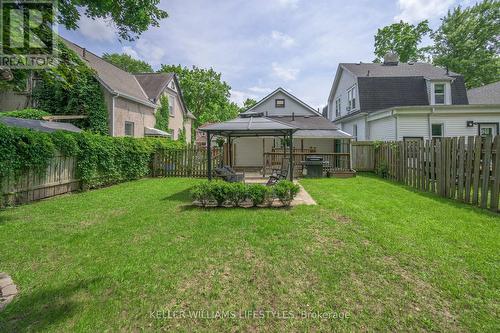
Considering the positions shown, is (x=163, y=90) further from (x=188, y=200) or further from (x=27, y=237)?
(x=27, y=237)

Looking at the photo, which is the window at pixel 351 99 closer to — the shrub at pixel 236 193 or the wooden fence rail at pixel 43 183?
the shrub at pixel 236 193

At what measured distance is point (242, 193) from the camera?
22.0 ft

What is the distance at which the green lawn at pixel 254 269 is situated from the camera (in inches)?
102

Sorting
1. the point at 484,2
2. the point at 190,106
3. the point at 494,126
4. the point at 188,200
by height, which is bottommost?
the point at 188,200

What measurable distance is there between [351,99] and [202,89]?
22235mm

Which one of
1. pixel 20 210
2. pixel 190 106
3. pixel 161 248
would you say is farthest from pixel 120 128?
pixel 190 106

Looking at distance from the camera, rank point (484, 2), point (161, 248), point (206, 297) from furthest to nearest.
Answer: point (484, 2) → point (161, 248) → point (206, 297)

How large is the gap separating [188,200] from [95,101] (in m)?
11.1

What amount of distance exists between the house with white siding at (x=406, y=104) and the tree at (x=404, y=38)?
11.1m

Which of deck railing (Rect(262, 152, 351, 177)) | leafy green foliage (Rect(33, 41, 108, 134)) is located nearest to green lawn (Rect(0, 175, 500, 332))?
deck railing (Rect(262, 152, 351, 177))

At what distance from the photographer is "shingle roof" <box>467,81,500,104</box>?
58.8 feet

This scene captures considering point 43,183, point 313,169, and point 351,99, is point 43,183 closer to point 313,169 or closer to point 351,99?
point 313,169

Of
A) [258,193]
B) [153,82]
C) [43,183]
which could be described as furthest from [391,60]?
[43,183]

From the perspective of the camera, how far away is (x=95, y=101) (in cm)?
1456
